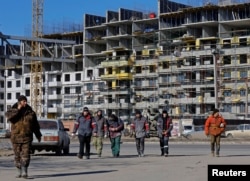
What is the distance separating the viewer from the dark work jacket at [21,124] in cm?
1363

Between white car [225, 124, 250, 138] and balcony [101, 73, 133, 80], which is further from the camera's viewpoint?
balcony [101, 73, 133, 80]

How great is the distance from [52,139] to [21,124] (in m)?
11.2

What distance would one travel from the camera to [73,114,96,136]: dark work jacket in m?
21.7

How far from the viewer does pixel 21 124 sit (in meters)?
13.7

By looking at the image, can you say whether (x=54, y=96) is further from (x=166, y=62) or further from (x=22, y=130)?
(x=22, y=130)

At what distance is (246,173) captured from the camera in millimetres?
8656

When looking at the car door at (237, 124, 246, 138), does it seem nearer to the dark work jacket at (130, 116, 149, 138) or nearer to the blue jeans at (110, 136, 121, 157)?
the dark work jacket at (130, 116, 149, 138)

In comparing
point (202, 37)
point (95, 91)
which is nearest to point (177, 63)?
point (202, 37)

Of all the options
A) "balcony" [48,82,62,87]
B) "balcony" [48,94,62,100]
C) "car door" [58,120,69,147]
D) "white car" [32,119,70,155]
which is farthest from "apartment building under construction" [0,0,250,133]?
"white car" [32,119,70,155]

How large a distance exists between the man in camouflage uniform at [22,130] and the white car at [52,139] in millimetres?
10634

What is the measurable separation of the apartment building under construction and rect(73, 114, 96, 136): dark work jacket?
63197 millimetres

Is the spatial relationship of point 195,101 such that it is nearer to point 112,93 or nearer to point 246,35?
point 246,35

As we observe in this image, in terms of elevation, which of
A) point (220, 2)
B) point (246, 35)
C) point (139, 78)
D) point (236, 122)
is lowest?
point (236, 122)

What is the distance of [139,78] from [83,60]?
700 inches
